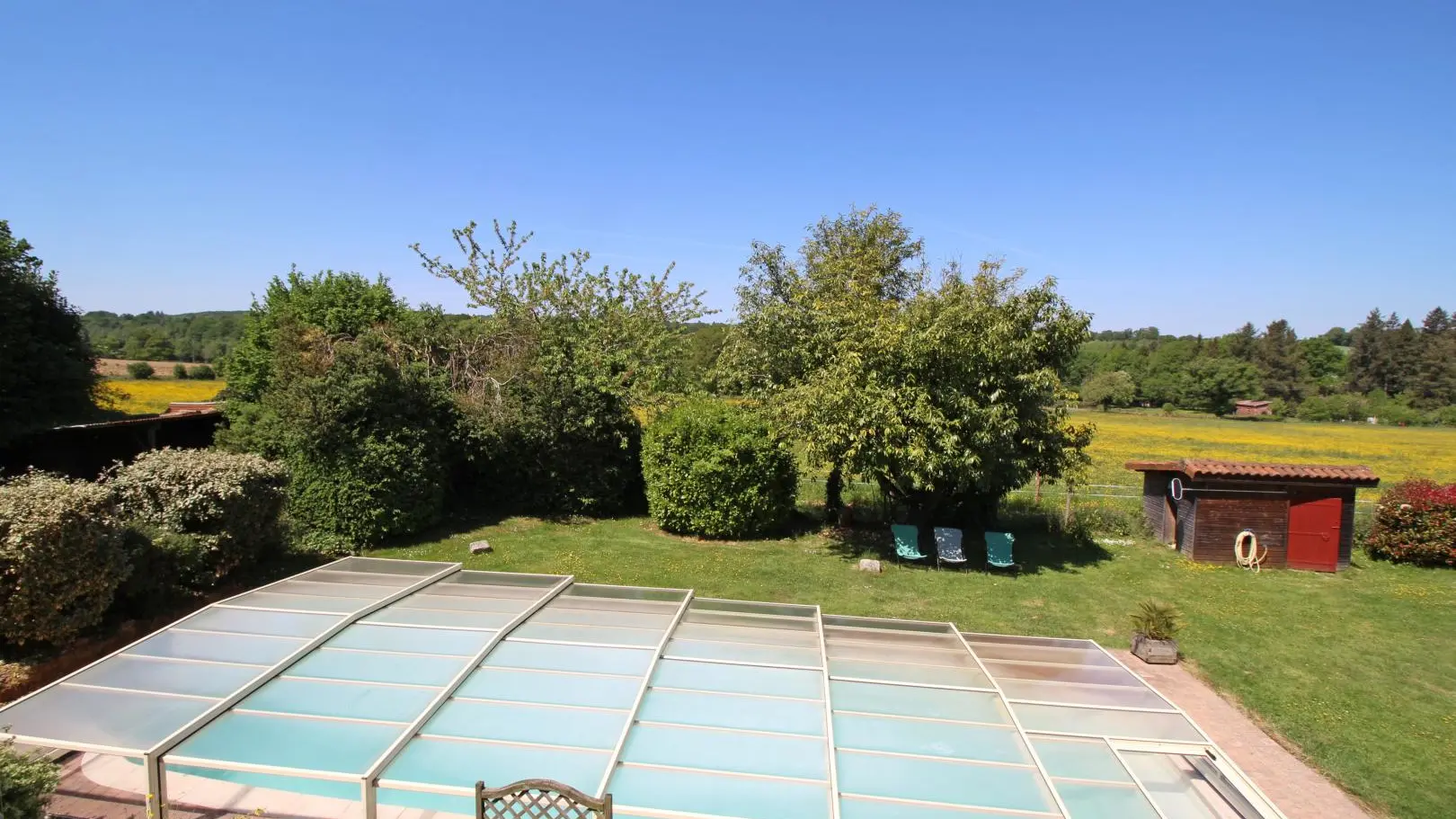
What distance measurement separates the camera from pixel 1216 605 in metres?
12.9

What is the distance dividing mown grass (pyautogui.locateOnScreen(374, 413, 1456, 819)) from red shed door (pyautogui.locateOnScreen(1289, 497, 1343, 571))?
0.51 m

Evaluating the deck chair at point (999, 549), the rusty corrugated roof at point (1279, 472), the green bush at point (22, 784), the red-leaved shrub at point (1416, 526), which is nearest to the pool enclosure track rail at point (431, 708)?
the green bush at point (22, 784)

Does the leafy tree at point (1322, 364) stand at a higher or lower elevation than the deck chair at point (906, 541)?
higher

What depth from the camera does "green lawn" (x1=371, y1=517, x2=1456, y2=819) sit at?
8383mm

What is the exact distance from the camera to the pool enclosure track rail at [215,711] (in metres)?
5.61

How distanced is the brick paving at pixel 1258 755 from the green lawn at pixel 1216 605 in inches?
11.8

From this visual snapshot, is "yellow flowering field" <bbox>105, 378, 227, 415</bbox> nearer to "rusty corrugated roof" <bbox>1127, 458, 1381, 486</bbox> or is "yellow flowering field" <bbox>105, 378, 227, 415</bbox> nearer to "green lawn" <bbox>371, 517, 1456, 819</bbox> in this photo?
"green lawn" <bbox>371, 517, 1456, 819</bbox>

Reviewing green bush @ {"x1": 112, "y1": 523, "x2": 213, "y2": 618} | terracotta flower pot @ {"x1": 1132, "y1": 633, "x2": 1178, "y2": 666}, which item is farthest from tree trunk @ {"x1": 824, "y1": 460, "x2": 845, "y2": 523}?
green bush @ {"x1": 112, "y1": 523, "x2": 213, "y2": 618}

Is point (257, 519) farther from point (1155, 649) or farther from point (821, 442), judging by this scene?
point (1155, 649)

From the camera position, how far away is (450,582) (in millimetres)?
9898

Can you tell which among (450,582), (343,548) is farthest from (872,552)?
(343,548)

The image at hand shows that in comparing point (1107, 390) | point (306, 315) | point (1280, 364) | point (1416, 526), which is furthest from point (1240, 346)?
point (306, 315)

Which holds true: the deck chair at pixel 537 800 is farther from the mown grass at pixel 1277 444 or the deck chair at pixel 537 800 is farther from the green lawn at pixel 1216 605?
the mown grass at pixel 1277 444

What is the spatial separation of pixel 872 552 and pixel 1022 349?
5.65m
